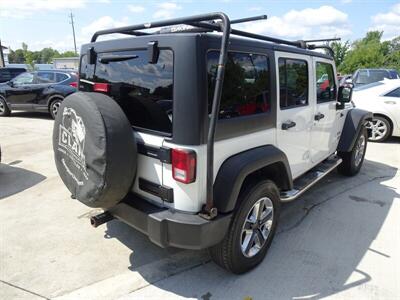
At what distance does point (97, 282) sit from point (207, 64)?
1.98 m

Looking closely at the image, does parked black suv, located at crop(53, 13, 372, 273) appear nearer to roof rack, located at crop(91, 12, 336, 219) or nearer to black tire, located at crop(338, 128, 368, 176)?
roof rack, located at crop(91, 12, 336, 219)

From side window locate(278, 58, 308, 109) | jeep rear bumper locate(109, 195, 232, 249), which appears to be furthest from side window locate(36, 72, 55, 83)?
jeep rear bumper locate(109, 195, 232, 249)

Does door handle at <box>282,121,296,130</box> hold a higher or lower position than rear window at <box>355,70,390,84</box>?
lower

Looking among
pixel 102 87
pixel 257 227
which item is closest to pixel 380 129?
pixel 257 227

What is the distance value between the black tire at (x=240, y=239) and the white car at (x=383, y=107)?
5.99 metres

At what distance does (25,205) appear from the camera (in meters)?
4.12

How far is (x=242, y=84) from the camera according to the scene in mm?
2684

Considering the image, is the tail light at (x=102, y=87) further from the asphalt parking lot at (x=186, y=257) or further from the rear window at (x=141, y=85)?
the asphalt parking lot at (x=186, y=257)

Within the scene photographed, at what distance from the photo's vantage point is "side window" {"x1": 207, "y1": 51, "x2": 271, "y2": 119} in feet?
7.80

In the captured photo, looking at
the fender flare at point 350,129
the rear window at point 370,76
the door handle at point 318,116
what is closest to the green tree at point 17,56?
the rear window at point 370,76

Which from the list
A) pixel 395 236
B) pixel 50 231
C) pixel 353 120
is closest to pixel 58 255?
pixel 50 231

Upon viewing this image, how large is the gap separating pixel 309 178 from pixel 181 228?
89.1 inches

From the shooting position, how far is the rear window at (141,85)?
241cm

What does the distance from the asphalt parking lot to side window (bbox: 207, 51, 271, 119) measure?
4.70 ft
